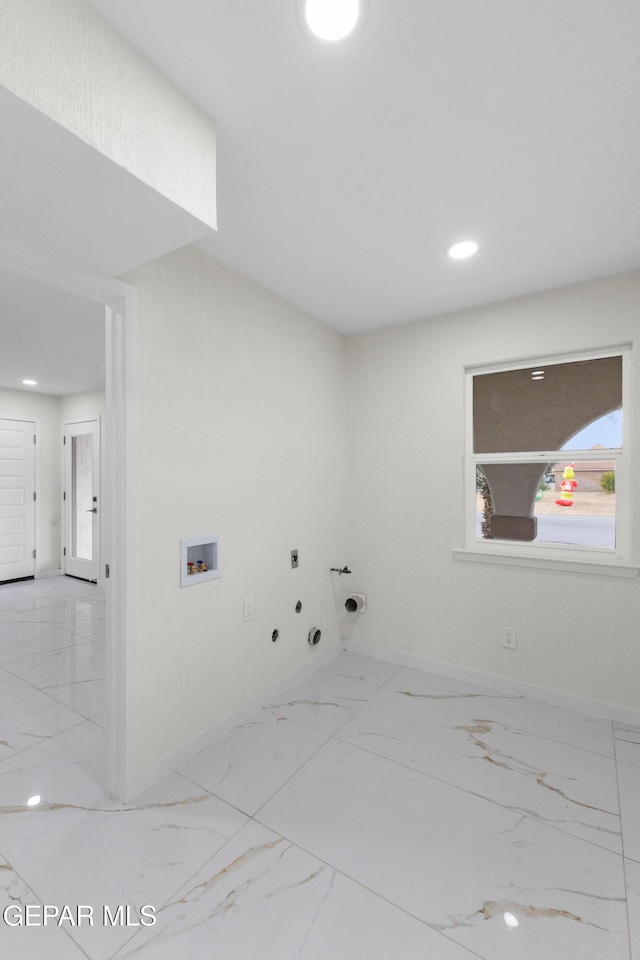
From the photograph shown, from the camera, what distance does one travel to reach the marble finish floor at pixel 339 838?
130cm

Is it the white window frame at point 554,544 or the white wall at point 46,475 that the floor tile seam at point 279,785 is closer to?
the white window frame at point 554,544

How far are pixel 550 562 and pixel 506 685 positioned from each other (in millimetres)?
847

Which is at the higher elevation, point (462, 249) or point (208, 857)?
point (462, 249)

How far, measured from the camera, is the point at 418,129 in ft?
4.59

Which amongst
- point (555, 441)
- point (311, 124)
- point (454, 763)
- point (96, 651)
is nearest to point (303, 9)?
point (311, 124)

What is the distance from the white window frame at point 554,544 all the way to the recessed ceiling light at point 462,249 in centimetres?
84

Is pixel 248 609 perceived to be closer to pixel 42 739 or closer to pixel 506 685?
pixel 42 739

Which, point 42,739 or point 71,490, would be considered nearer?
point 42,739

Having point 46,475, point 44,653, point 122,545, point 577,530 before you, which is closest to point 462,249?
point 577,530

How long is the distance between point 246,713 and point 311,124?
2.68 meters

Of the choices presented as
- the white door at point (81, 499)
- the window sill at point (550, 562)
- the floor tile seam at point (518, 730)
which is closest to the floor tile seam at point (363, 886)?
the floor tile seam at point (518, 730)

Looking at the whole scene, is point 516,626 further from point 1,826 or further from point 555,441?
point 1,826

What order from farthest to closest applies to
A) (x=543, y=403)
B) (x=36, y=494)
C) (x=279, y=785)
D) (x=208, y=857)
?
(x=36, y=494), (x=543, y=403), (x=279, y=785), (x=208, y=857)

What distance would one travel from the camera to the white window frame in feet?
8.08
